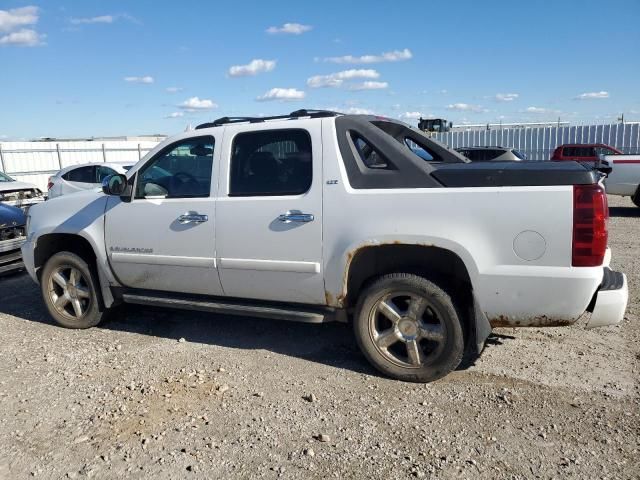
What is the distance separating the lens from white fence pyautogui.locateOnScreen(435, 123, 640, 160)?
27.5 metres

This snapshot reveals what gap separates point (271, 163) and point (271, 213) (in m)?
0.45

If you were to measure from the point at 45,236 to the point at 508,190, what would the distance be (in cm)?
434

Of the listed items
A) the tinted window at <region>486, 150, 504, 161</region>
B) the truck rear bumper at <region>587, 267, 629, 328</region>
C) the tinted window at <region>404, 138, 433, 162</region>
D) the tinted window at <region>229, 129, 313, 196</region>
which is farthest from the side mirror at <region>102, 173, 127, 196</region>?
the tinted window at <region>486, 150, 504, 161</region>

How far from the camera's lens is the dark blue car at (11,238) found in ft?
21.8

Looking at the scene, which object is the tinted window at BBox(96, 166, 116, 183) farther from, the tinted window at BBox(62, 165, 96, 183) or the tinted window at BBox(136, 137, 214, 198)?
the tinted window at BBox(136, 137, 214, 198)

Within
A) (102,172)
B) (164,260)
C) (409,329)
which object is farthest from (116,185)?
(102,172)

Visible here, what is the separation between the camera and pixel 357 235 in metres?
3.84

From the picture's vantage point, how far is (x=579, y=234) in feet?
10.9

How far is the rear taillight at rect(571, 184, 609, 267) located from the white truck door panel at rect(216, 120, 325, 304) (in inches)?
67.0

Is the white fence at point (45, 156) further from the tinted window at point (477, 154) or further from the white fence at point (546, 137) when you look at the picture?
the white fence at point (546, 137)

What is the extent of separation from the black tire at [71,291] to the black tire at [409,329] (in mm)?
2683

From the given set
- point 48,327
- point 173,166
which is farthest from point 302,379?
point 48,327

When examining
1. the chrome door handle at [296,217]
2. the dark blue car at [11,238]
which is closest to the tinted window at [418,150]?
the chrome door handle at [296,217]

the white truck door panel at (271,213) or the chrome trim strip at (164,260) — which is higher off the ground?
the white truck door panel at (271,213)
